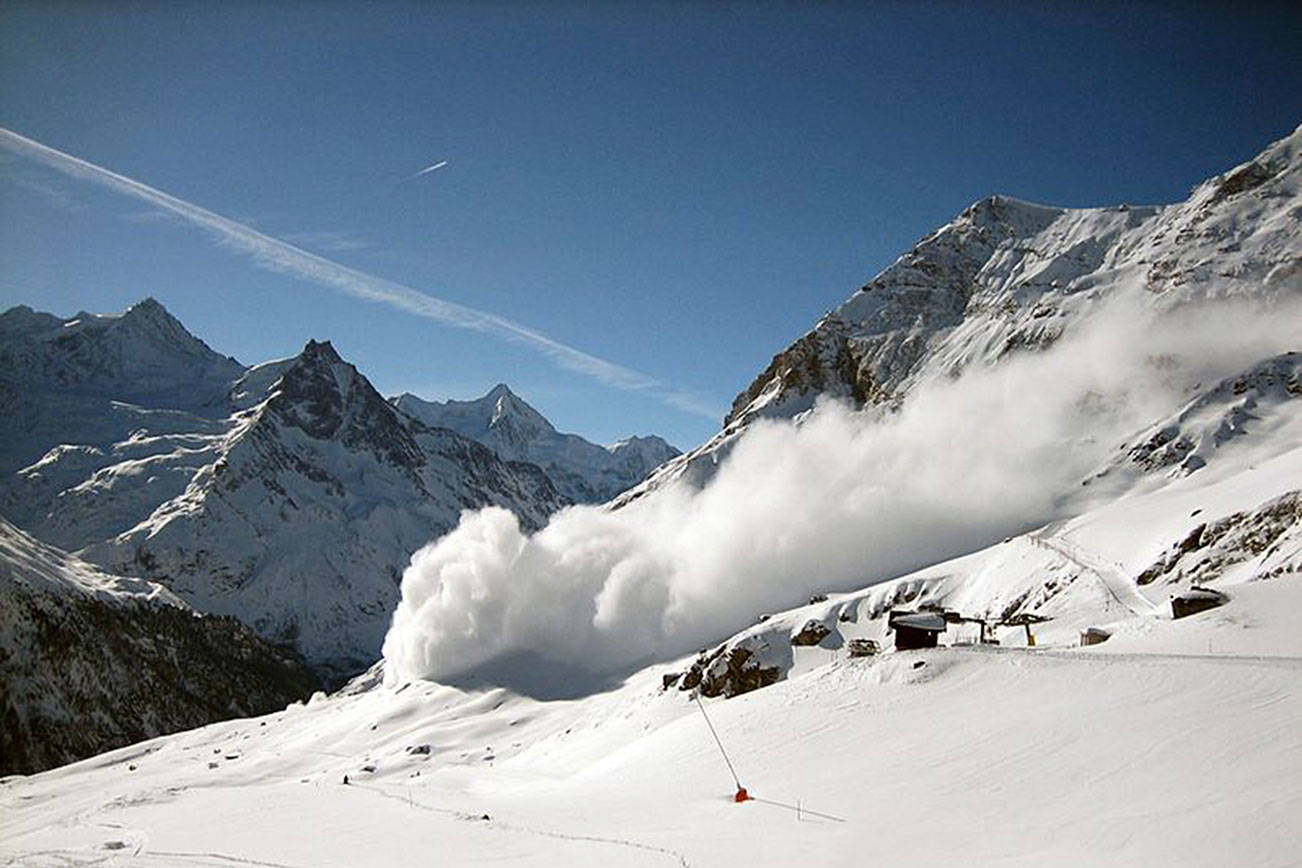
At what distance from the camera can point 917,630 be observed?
46.8 meters

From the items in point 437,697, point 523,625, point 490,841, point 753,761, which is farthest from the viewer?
point 523,625

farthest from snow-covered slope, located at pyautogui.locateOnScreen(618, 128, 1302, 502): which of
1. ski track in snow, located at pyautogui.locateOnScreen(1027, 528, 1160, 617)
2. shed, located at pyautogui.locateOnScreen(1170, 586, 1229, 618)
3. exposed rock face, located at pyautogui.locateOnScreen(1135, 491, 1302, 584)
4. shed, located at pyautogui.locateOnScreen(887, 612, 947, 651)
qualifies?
shed, located at pyautogui.locateOnScreen(887, 612, 947, 651)

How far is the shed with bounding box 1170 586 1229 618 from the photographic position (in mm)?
43656

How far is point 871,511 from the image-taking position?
14162 cm

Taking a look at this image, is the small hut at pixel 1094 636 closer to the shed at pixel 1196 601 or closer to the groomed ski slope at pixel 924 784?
the groomed ski slope at pixel 924 784

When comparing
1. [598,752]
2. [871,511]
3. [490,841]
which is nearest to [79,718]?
[598,752]

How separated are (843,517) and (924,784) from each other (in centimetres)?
11770

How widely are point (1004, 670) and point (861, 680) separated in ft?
24.1

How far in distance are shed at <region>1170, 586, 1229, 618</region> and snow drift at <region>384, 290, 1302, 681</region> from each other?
7264cm

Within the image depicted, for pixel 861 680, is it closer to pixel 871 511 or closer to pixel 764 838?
pixel 764 838

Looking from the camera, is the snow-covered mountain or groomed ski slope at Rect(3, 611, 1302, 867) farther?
the snow-covered mountain

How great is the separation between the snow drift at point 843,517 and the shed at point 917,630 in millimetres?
72181

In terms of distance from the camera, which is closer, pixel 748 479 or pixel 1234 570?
pixel 1234 570

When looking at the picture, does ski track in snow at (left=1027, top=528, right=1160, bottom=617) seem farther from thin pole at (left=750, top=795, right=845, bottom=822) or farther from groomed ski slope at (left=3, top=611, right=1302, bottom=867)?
thin pole at (left=750, top=795, right=845, bottom=822)
